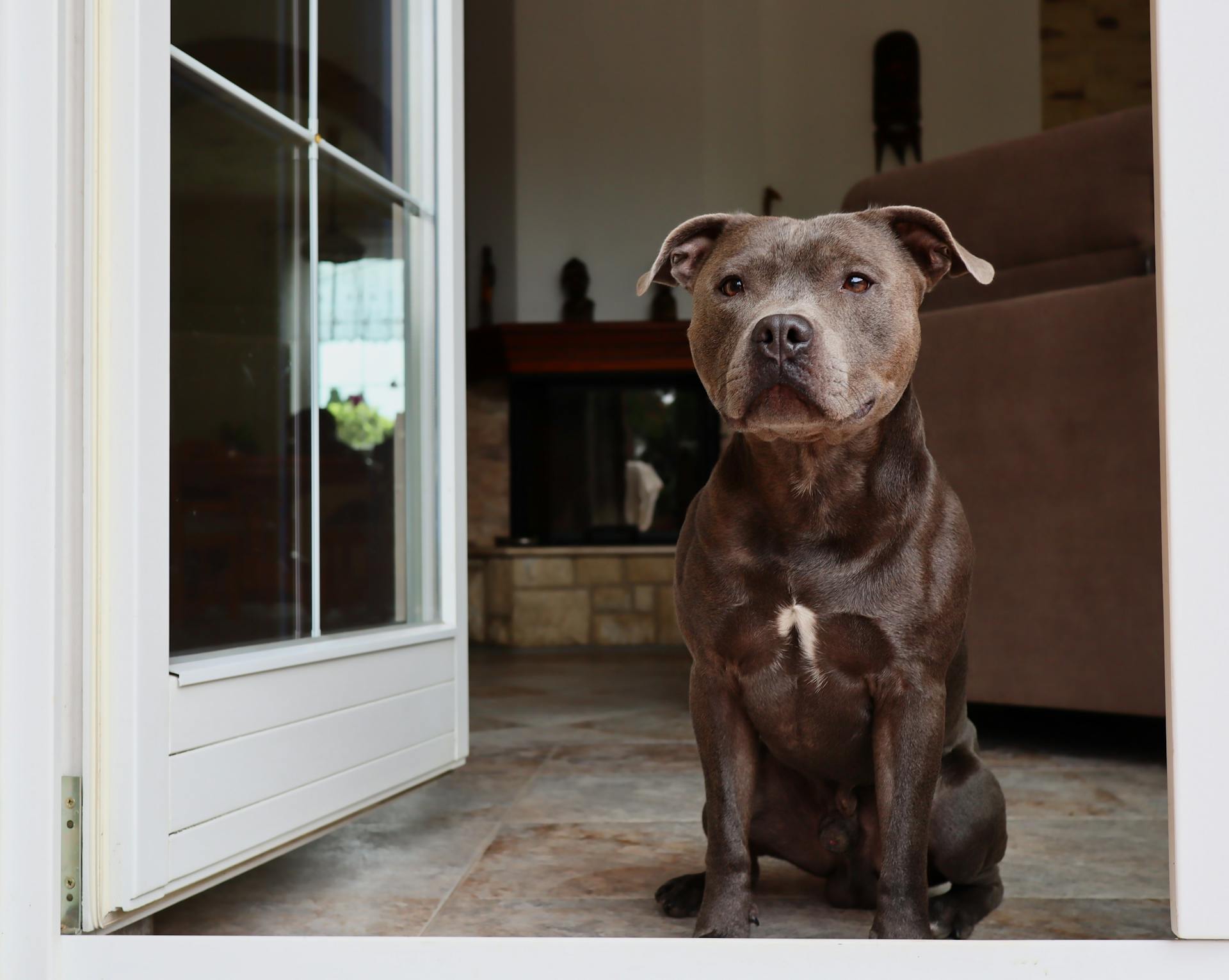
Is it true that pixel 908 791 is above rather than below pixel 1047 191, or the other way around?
below

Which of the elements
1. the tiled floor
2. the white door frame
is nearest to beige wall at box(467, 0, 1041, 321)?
the tiled floor

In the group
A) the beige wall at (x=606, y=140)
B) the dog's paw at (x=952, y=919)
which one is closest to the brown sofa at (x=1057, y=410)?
the dog's paw at (x=952, y=919)

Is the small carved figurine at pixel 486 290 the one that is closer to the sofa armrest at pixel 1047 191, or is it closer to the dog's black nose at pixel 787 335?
the sofa armrest at pixel 1047 191

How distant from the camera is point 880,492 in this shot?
131cm

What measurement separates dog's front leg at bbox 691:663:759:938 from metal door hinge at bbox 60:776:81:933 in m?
0.67

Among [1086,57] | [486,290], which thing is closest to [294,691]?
[486,290]

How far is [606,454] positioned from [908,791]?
4.96 meters

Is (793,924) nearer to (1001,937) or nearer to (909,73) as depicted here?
(1001,937)

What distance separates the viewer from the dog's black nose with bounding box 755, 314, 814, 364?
119cm

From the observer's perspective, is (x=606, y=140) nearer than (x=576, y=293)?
No

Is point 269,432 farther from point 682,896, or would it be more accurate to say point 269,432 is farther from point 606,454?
point 606,454

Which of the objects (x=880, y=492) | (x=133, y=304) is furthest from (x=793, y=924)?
(x=133, y=304)

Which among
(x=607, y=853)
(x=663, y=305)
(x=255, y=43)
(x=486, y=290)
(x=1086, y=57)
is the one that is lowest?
(x=607, y=853)

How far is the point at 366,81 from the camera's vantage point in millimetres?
1924
